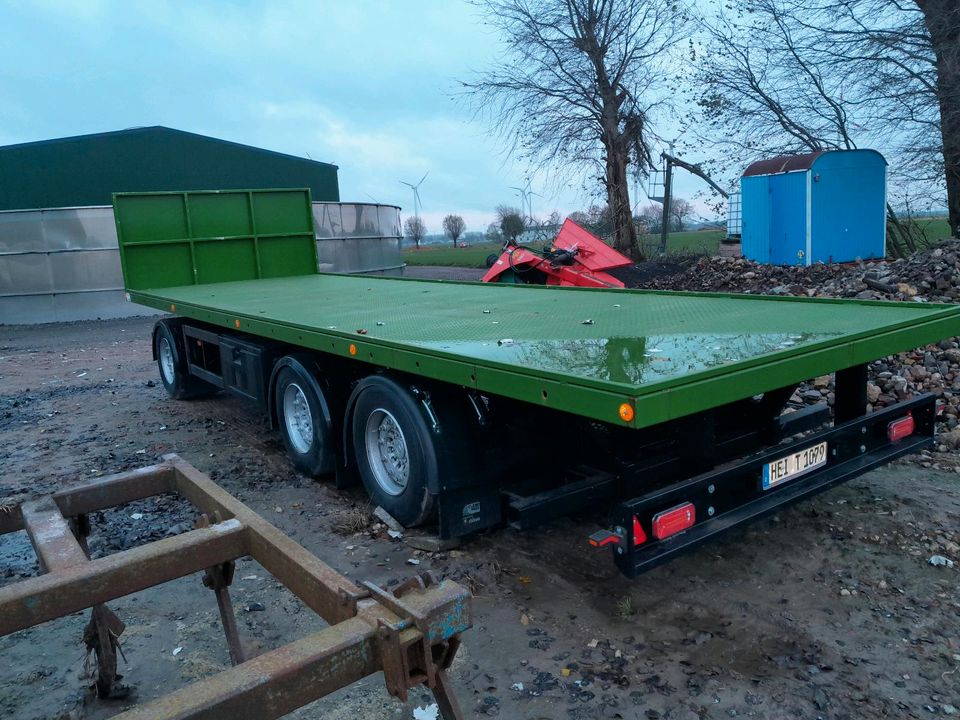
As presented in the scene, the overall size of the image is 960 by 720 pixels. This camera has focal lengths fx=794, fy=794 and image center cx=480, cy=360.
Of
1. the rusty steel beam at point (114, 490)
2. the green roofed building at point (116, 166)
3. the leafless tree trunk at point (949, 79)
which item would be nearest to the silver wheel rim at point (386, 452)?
the rusty steel beam at point (114, 490)

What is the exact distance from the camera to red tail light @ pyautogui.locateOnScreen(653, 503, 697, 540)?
341 cm

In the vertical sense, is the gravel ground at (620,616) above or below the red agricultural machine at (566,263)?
below

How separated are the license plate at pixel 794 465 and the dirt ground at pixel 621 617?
0.57 meters

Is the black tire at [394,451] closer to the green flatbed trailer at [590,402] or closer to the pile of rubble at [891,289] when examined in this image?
the green flatbed trailer at [590,402]

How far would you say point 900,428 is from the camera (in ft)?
15.1

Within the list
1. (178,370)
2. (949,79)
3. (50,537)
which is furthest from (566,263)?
(50,537)

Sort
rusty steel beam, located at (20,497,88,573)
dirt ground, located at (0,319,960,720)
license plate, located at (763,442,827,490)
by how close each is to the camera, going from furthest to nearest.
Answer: license plate, located at (763,442,827,490)
dirt ground, located at (0,319,960,720)
rusty steel beam, located at (20,497,88,573)

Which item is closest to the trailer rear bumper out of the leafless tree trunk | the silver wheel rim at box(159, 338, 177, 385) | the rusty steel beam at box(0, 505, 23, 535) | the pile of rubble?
the pile of rubble

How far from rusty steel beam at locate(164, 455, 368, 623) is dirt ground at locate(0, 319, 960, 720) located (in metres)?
0.99

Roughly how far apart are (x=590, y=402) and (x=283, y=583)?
1.26 metres

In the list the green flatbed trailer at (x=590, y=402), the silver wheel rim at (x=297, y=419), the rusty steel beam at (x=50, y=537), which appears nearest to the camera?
the rusty steel beam at (x=50, y=537)

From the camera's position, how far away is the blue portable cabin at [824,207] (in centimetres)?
1367

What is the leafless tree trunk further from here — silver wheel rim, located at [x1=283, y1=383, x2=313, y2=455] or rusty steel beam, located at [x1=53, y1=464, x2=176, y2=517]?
rusty steel beam, located at [x1=53, y1=464, x2=176, y2=517]

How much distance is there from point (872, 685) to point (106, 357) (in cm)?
1242
